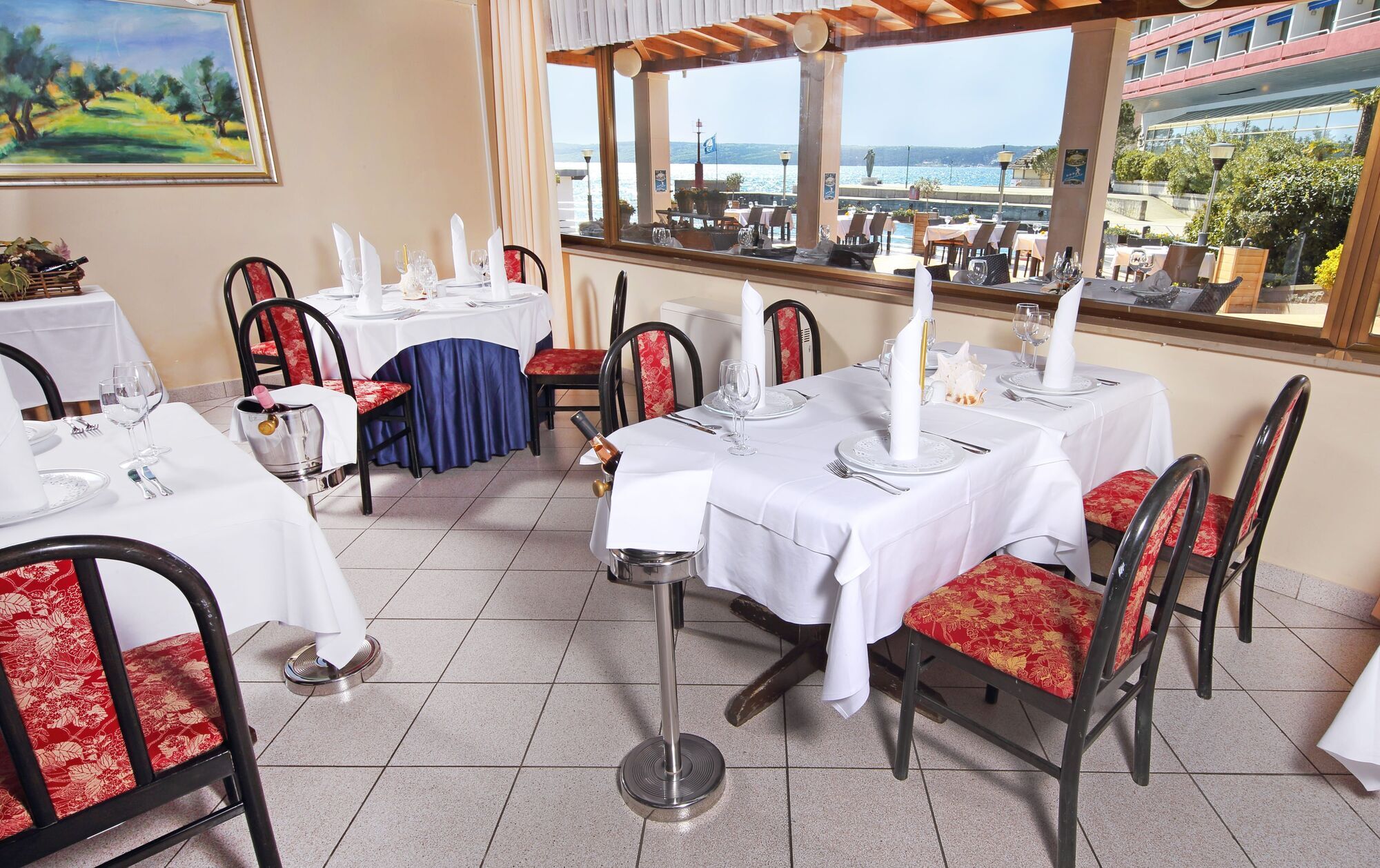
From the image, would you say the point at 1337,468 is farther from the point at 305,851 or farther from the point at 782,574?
the point at 305,851

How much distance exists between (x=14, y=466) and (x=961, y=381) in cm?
211

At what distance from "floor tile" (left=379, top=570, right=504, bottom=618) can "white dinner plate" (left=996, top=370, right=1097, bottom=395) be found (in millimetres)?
1805

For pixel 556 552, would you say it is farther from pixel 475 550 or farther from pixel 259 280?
pixel 259 280

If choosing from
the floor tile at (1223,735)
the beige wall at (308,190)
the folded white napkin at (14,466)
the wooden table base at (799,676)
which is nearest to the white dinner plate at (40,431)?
the folded white napkin at (14,466)

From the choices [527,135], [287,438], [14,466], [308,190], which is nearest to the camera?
[14,466]

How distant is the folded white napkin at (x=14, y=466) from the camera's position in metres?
1.32

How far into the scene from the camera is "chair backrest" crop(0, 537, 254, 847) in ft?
3.43

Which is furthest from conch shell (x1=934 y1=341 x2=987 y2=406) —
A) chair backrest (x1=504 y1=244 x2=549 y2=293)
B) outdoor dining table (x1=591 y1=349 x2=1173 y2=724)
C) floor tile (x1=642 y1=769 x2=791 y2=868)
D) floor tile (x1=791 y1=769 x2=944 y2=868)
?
Answer: chair backrest (x1=504 y1=244 x2=549 y2=293)

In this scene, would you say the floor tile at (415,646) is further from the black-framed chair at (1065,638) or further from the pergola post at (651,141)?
the pergola post at (651,141)

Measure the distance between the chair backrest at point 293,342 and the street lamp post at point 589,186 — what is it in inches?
93.4

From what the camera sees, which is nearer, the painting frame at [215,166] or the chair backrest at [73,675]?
the chair backrest at [73,675]

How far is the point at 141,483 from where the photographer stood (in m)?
1.55

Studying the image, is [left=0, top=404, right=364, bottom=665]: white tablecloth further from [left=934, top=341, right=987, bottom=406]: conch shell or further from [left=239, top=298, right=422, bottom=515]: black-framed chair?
[left=934, top=341, right=987, bottom=406]: conch shell

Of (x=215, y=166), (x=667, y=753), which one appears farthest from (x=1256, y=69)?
(x=215, y=166)
